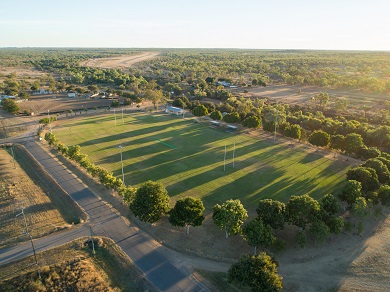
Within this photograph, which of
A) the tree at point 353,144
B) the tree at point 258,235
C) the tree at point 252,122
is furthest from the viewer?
the tree at point 252,122

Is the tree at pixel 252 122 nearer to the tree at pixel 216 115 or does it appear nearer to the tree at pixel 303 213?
the tree at pixel 216 115

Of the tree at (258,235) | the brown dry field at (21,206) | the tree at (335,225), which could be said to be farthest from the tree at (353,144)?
the brown dry field at (21,206)

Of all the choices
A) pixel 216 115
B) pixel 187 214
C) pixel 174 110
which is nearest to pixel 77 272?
pixel 187 214

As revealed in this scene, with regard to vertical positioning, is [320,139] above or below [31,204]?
above

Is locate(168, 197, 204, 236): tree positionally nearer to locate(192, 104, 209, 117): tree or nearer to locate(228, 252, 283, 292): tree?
locate(228, 252, 283, 292): tree

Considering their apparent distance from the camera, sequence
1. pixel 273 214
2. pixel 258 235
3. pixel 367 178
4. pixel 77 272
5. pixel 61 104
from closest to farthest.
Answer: pixel 77 272 → pixel 258 235 → pixel 273 214 → pixel 367 178 → pixel 61 104

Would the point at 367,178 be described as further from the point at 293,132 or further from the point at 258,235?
the point at 293,132
